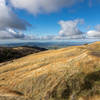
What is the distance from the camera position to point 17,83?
31625mm

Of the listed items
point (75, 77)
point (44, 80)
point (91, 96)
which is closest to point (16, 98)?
point (44, 80)

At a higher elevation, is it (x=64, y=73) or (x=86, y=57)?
(x=86, y=57)

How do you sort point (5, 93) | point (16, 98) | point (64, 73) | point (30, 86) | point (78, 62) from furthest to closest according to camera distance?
point (78, 62) < point (64, 73) < point (30, 86) < point (5, 93) < point (16, 98)

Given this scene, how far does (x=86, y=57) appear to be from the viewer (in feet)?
126

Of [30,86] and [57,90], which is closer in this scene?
[57,90]

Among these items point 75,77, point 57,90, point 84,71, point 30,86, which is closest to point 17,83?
point 30,86

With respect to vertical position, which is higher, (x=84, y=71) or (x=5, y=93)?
(x=84, y=71)

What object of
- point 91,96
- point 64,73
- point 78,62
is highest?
point 78,62

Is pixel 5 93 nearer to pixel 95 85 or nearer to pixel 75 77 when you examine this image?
pixel 75 77

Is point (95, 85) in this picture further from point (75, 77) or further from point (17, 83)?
point (17, 83)

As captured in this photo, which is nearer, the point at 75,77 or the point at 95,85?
the point at 95,85

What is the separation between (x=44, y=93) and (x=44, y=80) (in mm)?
4977

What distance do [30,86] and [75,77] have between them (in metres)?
14.2

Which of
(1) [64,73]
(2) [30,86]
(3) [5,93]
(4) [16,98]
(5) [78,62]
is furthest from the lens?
(5) [78,62]
